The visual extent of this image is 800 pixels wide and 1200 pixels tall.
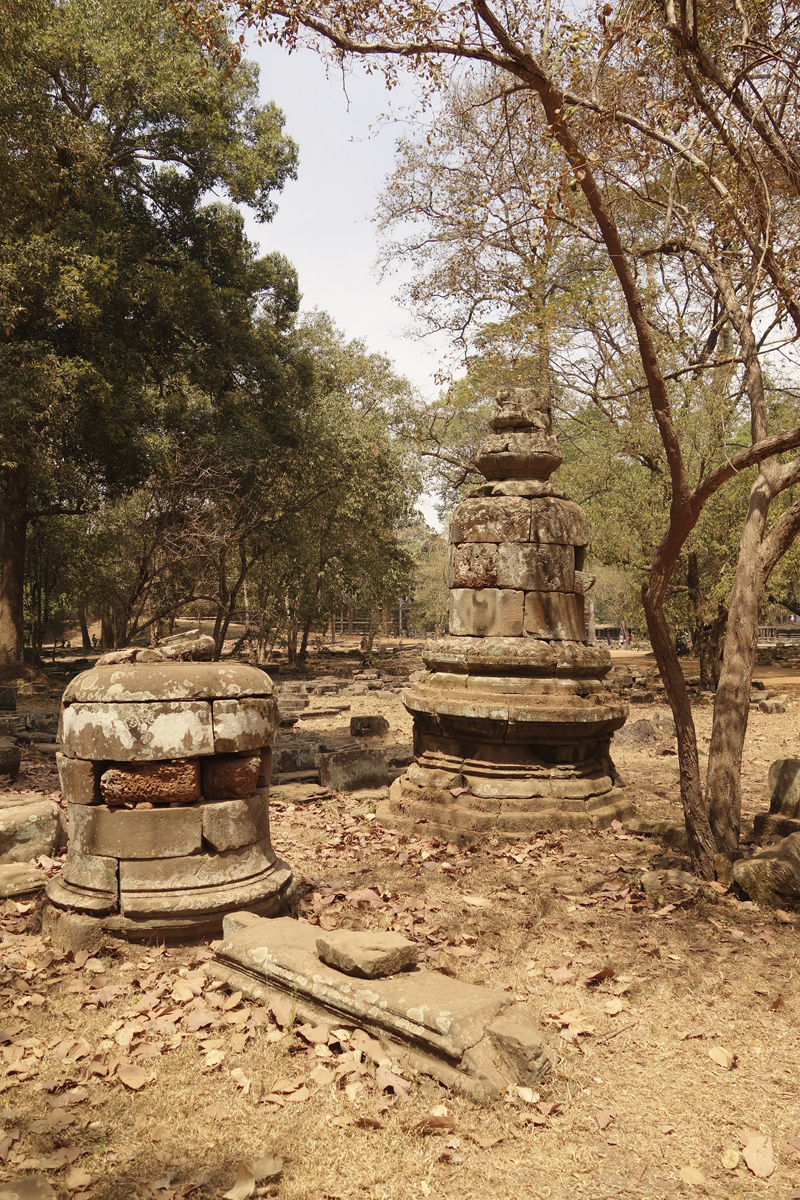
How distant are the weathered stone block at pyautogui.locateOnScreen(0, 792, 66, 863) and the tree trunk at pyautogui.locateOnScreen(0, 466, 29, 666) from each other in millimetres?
13253

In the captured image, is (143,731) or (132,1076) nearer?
(132,1076)

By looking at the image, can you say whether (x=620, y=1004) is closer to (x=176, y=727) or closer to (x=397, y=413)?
(x=176, y=727)

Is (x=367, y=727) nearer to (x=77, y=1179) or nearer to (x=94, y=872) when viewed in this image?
(x=94, y=872)

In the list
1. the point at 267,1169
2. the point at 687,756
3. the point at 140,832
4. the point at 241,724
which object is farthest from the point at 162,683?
the point at 687,756

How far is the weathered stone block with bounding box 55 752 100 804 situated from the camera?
14.6 ft

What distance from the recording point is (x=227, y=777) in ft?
15.1

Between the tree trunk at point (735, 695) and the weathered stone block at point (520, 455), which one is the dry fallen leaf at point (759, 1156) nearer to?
the tree trunk at point (735, 695)

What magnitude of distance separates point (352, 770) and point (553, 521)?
3775 mm

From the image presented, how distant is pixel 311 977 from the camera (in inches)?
142

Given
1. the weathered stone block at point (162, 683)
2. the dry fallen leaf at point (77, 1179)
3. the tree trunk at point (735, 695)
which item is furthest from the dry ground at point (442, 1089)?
the weathered stone block at point (162, 683)

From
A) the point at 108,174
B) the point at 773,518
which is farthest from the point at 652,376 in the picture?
the point at 108,174

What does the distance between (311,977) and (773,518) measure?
Result: 1366 centimetres

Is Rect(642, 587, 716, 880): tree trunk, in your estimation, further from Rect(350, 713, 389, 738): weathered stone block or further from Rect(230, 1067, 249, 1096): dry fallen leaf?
Rect(350, 713, 389, 738): weathered stone block

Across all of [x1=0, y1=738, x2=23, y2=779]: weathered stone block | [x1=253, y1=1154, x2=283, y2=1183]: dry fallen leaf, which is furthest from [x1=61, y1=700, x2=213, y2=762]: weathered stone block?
[x1=0, y1=738, x2=23, y2=779]: weathered stone block
